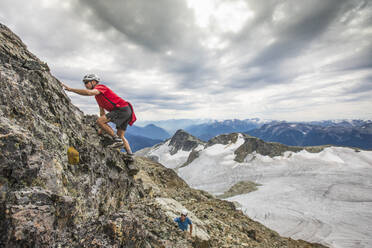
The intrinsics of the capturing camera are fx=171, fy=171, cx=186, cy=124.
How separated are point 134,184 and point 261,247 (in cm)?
1103

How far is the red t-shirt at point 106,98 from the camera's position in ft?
23.0

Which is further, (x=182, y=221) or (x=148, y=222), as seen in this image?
(x=182, y=221)

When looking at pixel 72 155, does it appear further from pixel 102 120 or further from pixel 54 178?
pixel 102 120

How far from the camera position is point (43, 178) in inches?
175

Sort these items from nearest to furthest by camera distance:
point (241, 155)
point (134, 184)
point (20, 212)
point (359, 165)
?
point (20, 212), point (134, 184), point (359, 165), point (241, 155)

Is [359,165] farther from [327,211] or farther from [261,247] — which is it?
[261,247]

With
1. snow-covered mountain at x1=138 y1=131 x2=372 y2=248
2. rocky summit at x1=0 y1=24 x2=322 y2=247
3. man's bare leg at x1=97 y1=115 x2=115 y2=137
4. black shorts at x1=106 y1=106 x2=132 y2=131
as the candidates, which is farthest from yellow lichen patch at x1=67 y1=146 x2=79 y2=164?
snow-covered mountain at x1=138 y1=131 x2=372 y2=248

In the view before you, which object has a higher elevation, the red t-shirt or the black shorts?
the red t-shirt

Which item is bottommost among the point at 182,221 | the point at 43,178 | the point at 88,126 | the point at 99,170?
the point at 182,221

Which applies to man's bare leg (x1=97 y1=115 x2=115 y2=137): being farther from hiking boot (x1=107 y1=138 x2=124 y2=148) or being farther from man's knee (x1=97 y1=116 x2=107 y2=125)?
hiking boot (x1=107 y1=138 x2=124 y2=148)

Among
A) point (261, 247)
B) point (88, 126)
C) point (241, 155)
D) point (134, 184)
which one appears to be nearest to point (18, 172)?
point (88, 126)

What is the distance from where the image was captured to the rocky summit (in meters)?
3.59

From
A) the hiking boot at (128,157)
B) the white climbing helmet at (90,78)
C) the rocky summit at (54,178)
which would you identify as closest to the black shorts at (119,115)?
the rocky summit at (54,178)

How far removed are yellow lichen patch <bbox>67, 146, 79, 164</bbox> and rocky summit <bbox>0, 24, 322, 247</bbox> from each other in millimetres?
40
